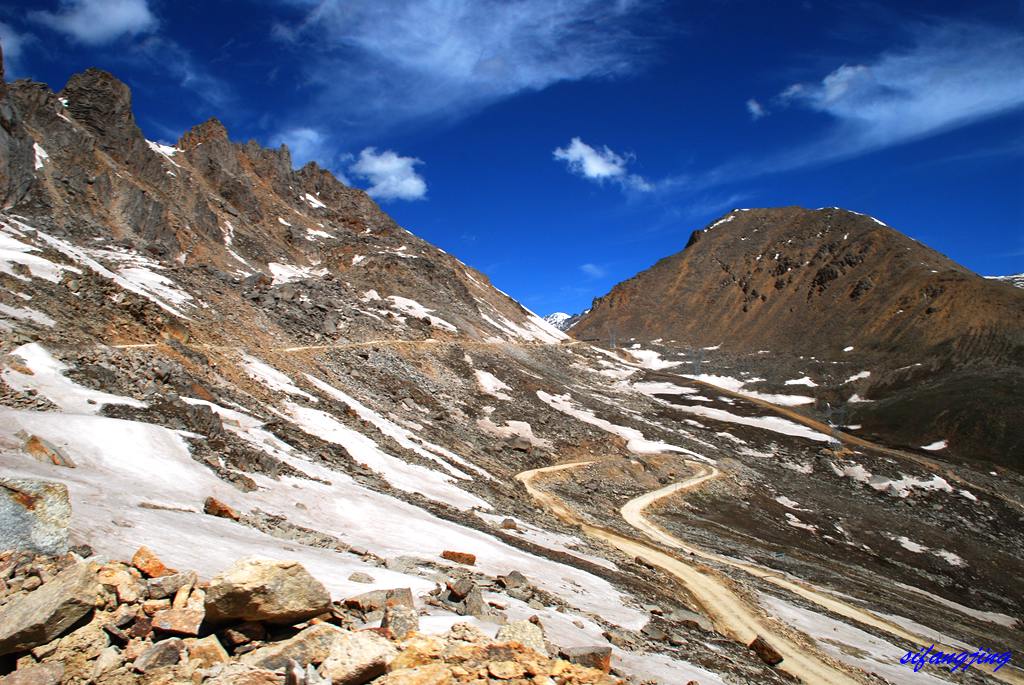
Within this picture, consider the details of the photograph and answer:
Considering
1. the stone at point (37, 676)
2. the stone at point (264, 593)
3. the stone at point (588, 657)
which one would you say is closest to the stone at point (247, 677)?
the stone at point (264, 593)

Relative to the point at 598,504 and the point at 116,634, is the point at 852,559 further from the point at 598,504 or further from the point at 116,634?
the point at 116,634

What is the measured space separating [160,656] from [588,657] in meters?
5.72

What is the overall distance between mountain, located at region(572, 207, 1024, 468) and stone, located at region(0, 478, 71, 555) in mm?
96740

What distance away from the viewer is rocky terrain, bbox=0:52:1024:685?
6883mm

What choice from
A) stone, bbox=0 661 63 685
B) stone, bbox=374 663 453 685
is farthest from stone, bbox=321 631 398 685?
stone, bbox=0 661 63 685

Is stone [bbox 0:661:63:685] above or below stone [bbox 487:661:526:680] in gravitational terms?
below

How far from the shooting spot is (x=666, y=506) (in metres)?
42.8

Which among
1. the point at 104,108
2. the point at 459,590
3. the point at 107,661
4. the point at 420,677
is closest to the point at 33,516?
the point at 107,661

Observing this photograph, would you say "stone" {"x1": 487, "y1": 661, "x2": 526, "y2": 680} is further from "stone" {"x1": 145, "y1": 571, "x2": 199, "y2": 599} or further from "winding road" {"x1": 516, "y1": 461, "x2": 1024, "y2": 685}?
"winding road" {"x1": 516, "y1": 461, "x2": 1024, "y2": 685}

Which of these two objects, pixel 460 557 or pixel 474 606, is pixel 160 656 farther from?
pixel 460 557

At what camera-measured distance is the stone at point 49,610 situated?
5.89m

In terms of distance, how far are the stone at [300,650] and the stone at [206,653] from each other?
0.24 metres

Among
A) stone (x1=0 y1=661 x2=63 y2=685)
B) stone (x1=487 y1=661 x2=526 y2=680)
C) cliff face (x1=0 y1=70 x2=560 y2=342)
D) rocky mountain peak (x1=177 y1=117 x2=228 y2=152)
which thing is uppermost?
rocky mountain peak (x1=177 y1=117 x2=228 y2=152)

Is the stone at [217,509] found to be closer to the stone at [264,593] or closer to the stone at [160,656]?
the stone at [264,593]
